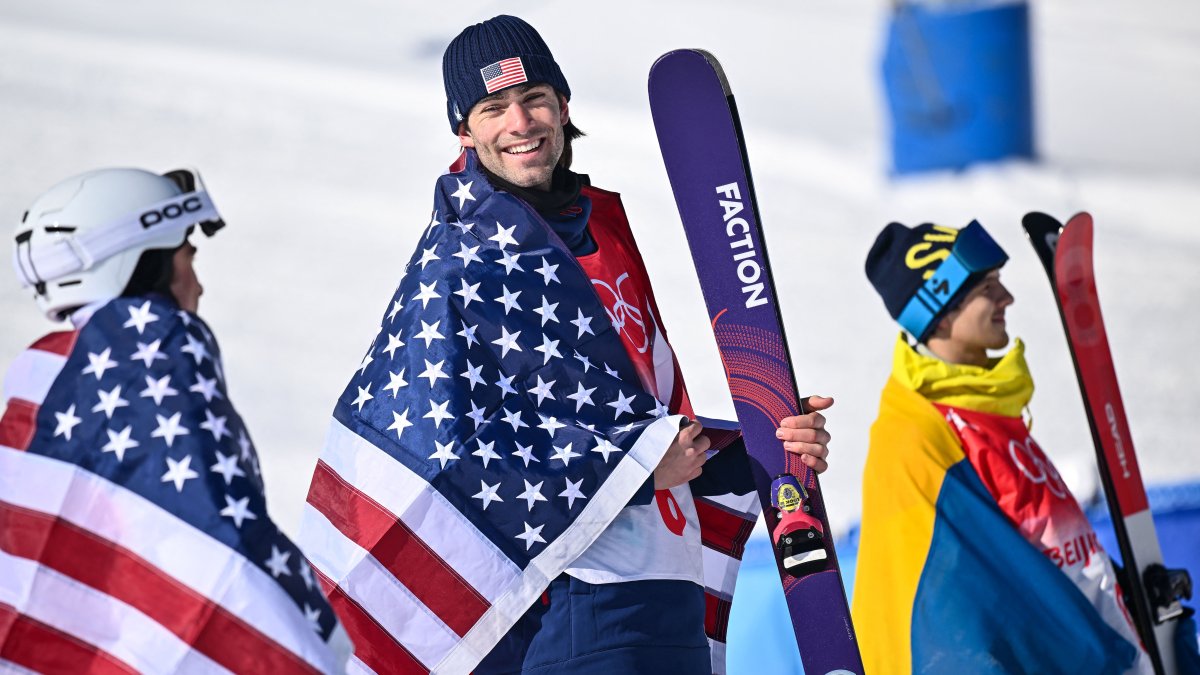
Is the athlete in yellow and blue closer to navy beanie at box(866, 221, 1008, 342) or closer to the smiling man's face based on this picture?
navy beanie at box(866, 221, 1008, 342)

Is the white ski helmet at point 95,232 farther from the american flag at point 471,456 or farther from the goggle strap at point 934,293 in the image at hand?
the goggle strap at point 934,293

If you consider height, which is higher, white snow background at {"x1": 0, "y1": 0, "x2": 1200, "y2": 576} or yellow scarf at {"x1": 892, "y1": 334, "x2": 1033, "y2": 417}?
white snow background at {"x1": 0, "y1": 0, "x2": 1200, "y2": 576}

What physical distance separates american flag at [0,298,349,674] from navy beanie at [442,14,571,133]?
1075 mm

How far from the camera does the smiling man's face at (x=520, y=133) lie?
3.86 meters

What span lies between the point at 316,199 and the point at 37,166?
2058mm

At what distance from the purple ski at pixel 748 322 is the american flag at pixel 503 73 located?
0.49 m

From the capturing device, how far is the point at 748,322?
4.14 m

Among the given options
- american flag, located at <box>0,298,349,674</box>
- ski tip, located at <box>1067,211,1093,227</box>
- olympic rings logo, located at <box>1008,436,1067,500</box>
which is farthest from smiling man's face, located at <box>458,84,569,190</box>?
ski tip, located at <box>1067,211,1093,227</box>

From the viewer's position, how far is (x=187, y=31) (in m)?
17.4

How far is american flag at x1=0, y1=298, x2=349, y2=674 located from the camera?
9.78 feet

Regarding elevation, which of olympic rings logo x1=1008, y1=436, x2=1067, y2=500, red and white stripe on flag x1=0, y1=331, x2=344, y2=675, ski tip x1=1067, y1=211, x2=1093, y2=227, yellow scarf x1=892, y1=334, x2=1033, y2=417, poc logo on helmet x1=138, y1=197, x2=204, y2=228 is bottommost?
red and white stripe on flag x1=0, y1=331, x2=344, y2=675

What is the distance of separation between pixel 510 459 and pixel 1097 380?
2373mm

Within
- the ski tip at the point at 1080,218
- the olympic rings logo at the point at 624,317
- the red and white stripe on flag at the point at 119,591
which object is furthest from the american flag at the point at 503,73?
the ski tip at the point at 1080,218

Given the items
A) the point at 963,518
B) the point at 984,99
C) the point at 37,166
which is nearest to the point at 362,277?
the point at 37,166
